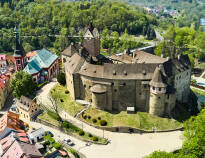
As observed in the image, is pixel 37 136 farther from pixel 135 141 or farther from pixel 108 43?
pixel 108 43

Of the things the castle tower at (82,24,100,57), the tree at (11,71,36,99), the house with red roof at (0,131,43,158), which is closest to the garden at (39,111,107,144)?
the house with red roof at (0,131,43,158)

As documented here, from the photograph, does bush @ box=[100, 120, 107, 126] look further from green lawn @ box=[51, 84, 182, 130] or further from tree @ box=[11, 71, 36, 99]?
tree @ box=[11, 71, 36, 99]

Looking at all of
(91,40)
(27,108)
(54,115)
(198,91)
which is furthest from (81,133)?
(198,91)

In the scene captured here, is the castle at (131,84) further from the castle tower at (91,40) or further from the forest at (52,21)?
the forest at (52,21)

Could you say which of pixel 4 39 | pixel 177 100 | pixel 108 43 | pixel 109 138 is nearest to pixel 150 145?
pixel 109 138

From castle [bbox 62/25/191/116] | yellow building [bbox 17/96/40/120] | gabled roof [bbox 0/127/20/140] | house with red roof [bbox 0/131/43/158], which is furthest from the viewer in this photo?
yellow building [bbox 17/96/40/120]

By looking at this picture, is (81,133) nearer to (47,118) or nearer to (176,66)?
(47,118)
